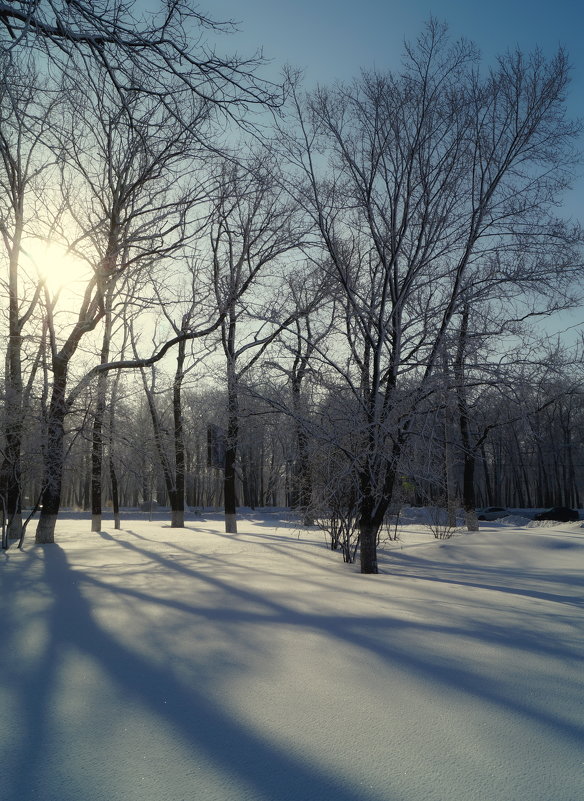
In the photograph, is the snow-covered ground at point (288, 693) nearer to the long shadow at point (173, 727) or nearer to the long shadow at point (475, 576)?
the long shadow at point (173, 727)

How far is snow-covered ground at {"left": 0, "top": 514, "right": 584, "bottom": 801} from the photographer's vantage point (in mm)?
2637

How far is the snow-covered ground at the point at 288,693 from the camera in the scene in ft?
8.65

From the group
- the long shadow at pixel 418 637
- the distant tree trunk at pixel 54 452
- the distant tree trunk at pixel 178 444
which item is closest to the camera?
the long shadow at pixel 418 637

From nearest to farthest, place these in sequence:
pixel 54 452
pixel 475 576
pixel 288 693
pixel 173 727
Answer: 1. pixel 173 727
2. pixel 288 693
3. pixel 475 576
4. pixel 54 452

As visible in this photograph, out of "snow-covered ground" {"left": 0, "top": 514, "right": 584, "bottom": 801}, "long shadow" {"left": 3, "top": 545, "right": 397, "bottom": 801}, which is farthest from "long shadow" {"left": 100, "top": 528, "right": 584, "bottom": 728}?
"long shadow" {"left": 3, "top": 545, "right": 397, "bottom": 801}

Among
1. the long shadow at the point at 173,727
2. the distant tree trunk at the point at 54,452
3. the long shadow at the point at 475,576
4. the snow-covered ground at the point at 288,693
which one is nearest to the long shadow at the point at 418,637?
the snow-covered ground at the point at 288,693

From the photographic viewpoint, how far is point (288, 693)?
3.66 metres

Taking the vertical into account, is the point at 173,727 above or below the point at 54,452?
below

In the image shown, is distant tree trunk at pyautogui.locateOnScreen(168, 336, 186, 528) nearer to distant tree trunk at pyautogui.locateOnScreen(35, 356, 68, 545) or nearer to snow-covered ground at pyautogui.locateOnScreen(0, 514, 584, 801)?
distant tree trunk at pyautogui.locateOnScreen(35, 356, 68, 545)

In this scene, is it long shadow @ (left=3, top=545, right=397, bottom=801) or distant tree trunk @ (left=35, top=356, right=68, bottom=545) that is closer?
long shadow @ (left=3, top=545, right=397, bottom=801)

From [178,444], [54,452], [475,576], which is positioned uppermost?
[178,444]

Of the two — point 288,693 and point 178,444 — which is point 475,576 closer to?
point 288,693

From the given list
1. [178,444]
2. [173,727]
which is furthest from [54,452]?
[173,727]

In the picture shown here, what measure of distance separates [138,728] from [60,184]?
13897 millimetres
